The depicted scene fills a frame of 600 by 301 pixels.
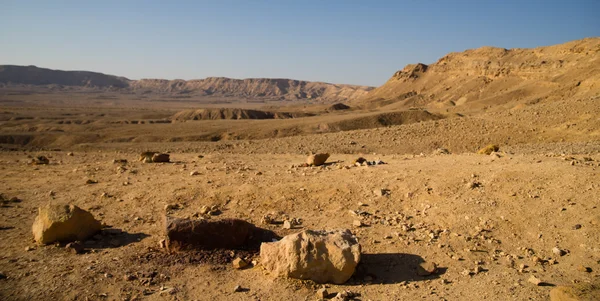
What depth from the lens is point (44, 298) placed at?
497cm

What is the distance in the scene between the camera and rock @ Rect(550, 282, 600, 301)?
4297 millimetres

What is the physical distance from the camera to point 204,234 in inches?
241

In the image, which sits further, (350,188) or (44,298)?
(350,188)

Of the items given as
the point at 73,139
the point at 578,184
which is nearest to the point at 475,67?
the point at 73,139

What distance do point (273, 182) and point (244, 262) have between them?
3199 millimetres

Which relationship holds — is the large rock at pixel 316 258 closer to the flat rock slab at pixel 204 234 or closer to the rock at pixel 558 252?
the flat rock slab at pixel 204 234

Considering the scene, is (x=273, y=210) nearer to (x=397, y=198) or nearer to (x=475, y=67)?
(x=397, y=198)

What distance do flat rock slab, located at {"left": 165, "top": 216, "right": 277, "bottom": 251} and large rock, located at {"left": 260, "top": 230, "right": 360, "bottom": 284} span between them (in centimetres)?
102

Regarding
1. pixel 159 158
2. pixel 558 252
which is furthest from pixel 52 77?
pixel 558 252

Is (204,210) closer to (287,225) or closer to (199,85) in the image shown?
(287,225)

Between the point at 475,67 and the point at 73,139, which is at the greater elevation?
the point at 475,67

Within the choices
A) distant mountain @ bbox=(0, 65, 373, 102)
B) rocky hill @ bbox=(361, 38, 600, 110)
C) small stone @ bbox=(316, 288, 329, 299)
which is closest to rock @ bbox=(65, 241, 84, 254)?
small stone @ bbox=(316, 288, 329, 299)

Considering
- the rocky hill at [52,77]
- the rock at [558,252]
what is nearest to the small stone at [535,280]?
the rock at [558,252]

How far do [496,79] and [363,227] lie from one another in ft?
153
